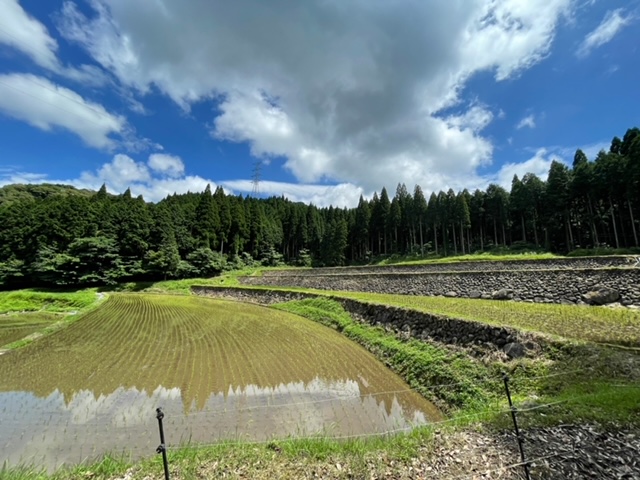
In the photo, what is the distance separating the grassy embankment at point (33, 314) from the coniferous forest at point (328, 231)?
7.81 m

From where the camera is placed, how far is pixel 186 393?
301 inches

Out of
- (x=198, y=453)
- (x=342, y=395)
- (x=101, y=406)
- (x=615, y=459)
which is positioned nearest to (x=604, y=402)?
(x=615, y=459)

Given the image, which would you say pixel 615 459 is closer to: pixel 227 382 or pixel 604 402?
pixel 604 402

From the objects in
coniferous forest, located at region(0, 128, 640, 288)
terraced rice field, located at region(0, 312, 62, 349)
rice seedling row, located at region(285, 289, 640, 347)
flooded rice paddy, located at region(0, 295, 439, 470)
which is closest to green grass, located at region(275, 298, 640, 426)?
flooded rice paddy, located at region(0, 295, 439, 470)

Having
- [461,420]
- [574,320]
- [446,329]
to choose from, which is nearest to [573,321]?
[574,320]

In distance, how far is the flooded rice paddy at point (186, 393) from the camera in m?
5.64

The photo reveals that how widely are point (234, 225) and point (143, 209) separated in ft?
46.2

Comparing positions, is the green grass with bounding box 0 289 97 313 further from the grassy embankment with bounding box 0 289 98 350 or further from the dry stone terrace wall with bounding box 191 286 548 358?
the dry stone terrace wall with bounding box 191 286 548 358

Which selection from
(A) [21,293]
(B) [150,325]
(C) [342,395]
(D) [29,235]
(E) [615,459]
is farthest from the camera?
(D) [29,235]

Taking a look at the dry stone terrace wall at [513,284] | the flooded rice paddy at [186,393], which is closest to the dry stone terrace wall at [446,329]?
the flooded rice paddy at [186,393]

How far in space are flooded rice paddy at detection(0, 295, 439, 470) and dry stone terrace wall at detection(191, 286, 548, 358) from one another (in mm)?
1890

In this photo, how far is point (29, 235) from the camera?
40969mm

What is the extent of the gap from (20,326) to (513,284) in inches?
1075

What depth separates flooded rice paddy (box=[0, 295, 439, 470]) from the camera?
5.64 m
